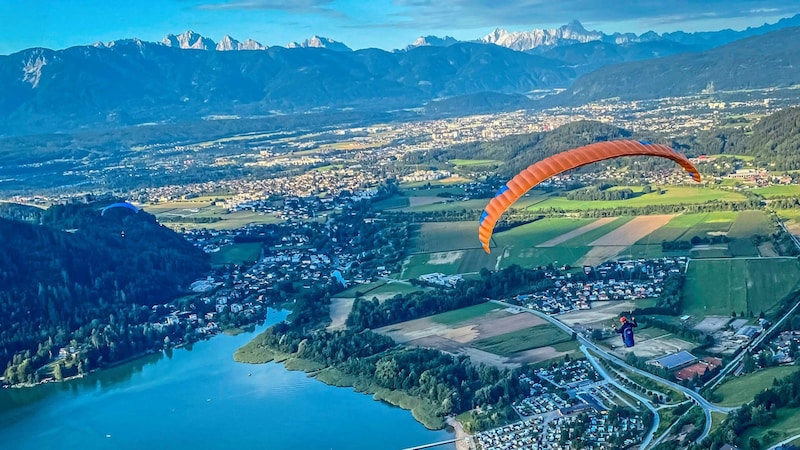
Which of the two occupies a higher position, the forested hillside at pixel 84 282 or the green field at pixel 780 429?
the forested hillside at pixel 84 282

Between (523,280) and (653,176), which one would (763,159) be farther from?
(523,280)

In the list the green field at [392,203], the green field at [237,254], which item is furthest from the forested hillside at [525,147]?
the green field at [237,254]

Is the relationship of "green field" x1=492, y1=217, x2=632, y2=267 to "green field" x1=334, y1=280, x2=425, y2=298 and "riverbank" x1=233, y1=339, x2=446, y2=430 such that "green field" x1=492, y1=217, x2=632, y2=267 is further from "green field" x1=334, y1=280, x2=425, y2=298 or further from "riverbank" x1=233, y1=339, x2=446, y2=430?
"riverbank" x1=233, y1=339, x2=446, y2=430

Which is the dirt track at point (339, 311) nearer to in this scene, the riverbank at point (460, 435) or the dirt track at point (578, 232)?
the riverbank at point (460, 435)

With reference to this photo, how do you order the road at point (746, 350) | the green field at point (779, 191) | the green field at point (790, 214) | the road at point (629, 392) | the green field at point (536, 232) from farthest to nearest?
the green field at point (779, 191) < the green field at point (536, 232) < the green field at point (790, 214) < the road at point (746, 350) < the road at point (629, 392)

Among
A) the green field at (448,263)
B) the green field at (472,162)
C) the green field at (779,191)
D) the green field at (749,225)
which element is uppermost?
the green field at (472,162)

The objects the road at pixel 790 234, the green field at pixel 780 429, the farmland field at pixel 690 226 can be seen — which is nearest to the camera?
Result: the green field at pixel 780 429

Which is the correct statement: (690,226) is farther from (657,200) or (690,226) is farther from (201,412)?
(201,412)
